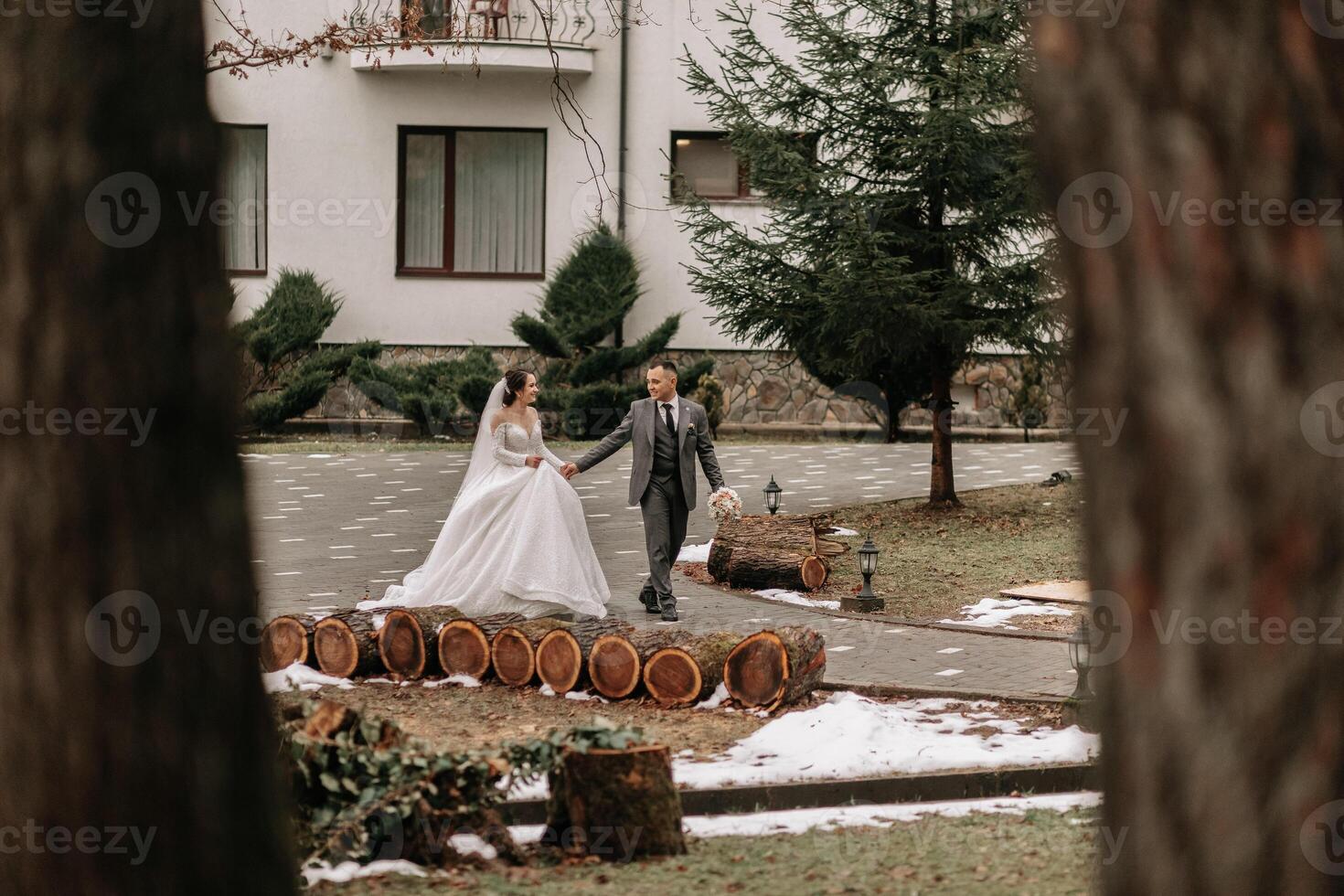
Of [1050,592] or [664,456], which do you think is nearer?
[664,456]

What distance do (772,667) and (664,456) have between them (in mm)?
3525

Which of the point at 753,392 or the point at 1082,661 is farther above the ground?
the point at 753,392

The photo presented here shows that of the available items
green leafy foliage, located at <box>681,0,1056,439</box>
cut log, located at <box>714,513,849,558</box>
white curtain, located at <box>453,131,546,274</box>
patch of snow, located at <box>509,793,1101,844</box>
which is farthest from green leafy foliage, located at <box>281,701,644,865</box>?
white curtain, located at <box>453,131,546,274</box>

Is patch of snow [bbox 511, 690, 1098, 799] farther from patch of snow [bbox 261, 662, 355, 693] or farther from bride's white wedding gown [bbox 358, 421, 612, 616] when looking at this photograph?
bride's white wedding gown [bbox 358, 421, 612, 616]

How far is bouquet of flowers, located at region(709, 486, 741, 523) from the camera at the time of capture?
14094 mm

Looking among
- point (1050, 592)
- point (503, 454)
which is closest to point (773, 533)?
point (1050, 592)

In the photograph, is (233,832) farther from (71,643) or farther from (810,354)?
(810,354)

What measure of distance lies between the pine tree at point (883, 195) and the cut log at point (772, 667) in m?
7.97

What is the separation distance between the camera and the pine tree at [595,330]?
2439cm

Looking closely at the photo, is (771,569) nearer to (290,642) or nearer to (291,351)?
(290,642)

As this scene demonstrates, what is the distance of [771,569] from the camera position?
1383cm

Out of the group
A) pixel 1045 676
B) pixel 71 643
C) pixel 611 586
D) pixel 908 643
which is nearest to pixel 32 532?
pixel 71 643

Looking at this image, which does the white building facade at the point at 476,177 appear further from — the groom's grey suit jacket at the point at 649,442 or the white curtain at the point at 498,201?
the groom's grey suit jacket at the point at 649,442

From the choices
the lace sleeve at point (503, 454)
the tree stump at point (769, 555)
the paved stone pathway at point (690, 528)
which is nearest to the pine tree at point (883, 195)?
the paved stone pathway at point (690, 528)
